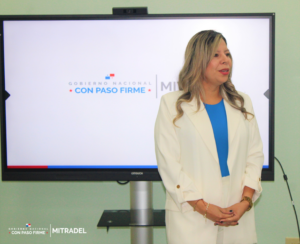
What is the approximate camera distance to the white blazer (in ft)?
4.68

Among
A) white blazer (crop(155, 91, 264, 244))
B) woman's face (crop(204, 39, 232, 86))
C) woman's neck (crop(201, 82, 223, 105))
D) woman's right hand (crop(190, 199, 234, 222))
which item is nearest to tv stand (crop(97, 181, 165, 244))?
white blazer (crop(155, 91, 264, 244))

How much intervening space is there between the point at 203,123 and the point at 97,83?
96 centimetres

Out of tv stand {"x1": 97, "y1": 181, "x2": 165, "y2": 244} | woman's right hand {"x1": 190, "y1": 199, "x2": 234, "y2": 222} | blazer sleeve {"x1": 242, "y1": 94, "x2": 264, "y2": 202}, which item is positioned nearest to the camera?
woman's right hand {"x1": 190, "y1": 199, "x2": 234, "y2": 222}

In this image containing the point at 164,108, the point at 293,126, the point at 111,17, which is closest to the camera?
the point at 164,108

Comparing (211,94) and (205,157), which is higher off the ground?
(211,94)

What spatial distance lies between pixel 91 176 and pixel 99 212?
1.57 ft

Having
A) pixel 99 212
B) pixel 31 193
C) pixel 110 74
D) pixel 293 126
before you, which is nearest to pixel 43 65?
pixel 110 74

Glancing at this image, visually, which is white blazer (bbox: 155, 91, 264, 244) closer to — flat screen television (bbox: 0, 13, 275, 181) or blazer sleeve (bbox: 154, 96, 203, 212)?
blazer sleeve (bbox: 154, 96, 203, 212)

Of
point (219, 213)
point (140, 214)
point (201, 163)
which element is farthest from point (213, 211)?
point (140, 214)

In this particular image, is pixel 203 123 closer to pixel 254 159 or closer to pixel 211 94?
pixel 211 94

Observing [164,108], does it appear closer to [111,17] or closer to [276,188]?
[111,17]

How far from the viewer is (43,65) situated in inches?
82.5

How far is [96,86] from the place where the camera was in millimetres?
2086

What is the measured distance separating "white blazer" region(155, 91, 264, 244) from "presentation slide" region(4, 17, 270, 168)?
1.93 feet
